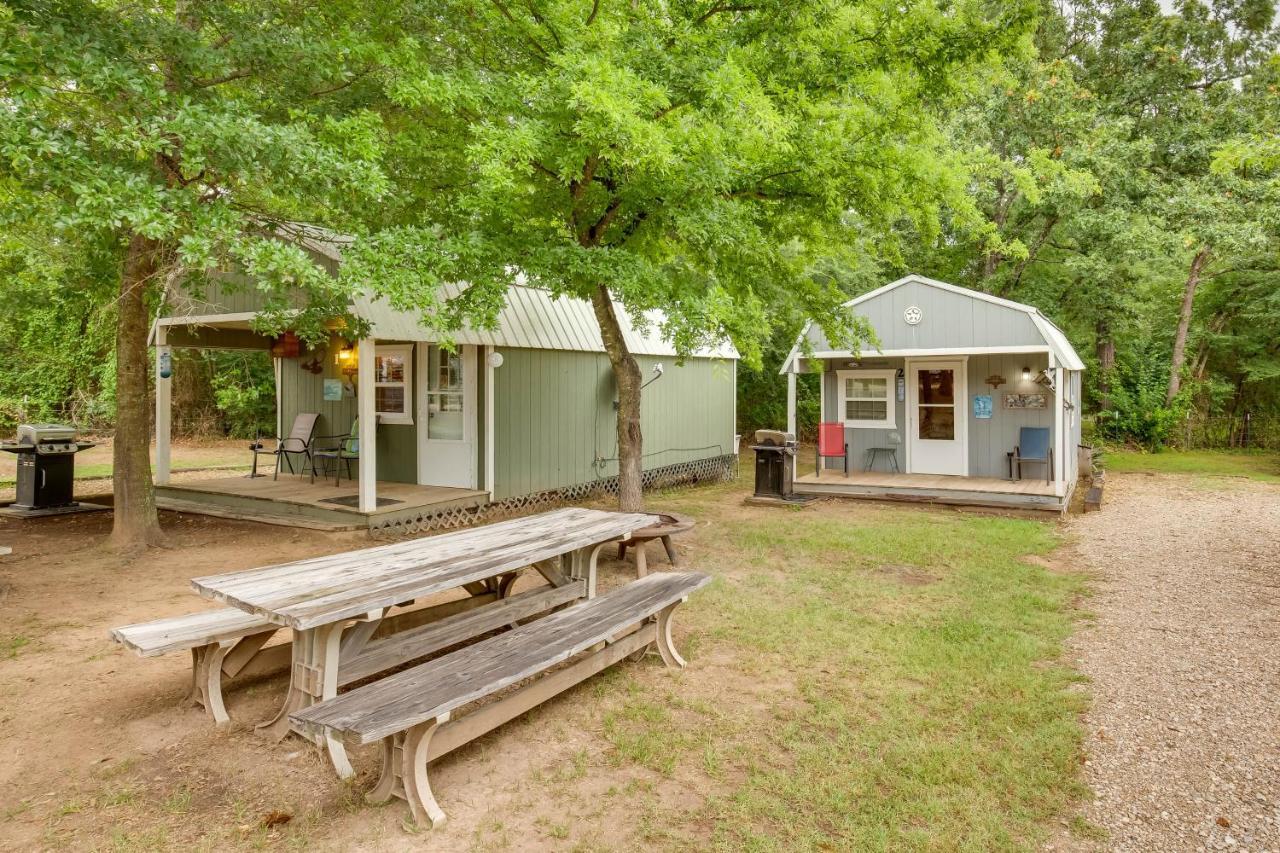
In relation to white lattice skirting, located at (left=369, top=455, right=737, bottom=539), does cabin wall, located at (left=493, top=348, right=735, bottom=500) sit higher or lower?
higher

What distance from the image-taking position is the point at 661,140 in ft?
16.6

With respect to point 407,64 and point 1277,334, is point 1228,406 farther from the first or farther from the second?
point 407,64

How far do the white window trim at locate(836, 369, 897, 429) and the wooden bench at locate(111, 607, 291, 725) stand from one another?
988 centimetres

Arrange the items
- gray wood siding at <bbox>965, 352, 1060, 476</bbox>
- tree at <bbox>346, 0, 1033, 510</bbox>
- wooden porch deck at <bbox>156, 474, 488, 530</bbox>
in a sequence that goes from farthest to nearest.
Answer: gray wood siding at <bbox>965, 352, 1060, 476</bbox> < wooden porch deck at <bbox>156, 474, 488, 530</bbox> < tree at <bbox>346, 0, 1033, 510</bbox>

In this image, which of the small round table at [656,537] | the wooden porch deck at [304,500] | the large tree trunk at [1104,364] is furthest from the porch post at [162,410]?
the large tree trunk at [1104,364]

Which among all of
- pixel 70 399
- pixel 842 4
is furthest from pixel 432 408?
pixel 70 399

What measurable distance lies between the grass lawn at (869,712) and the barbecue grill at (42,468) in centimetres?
828

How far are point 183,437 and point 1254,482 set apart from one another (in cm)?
2238

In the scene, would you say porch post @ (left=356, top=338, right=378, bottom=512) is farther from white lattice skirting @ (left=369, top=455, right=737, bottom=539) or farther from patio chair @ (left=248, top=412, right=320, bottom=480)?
patio chair @ (left=248, top=412, right=320, bottom=480)

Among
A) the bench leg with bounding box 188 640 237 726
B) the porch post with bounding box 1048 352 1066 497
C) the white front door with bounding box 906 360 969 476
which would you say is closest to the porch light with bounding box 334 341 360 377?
the bench leg with bounding box 188 640 237 726

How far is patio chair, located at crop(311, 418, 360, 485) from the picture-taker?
9.30 metres

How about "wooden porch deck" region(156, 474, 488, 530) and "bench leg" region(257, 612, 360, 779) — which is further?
"wooden porch deck" region(156, 474, 488, 530)

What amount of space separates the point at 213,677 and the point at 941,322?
9667 mm

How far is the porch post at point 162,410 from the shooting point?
902 cm
